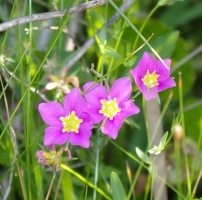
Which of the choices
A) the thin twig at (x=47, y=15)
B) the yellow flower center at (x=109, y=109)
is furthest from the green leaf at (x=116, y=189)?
the thin twig at (x=47, y=15)

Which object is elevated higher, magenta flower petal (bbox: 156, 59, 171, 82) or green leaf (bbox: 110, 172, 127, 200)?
magenta flower petal (bbox: 156, 59, 171, 82)

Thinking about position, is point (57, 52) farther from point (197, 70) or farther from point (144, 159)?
point (197, 70)

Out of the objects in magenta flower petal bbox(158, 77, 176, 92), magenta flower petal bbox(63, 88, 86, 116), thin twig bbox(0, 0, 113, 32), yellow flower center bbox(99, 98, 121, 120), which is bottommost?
yellow flower center bbox(99, 98, 121, 120)

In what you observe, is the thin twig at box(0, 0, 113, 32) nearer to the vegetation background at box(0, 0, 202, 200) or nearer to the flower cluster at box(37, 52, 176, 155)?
the vegetation background at box(0, 0, 202, 200)

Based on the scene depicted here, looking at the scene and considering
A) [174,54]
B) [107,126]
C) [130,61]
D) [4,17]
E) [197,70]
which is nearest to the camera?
[107,126]

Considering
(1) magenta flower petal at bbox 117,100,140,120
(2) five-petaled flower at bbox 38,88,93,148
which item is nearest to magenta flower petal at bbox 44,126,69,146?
(2) five-petaled flower at bbox 38,88,93,148

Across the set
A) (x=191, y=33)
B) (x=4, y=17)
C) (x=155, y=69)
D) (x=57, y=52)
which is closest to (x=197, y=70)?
(x=191, y=33)
